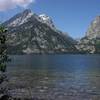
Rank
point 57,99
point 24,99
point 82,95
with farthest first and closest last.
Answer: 1. point 82,95
2. point 57,99
3. point 24,99

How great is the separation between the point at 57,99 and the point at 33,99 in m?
4.72

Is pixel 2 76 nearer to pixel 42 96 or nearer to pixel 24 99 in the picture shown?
pixel 24 99

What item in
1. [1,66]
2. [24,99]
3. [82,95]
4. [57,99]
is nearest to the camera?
[1,66]

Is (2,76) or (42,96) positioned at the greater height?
(2,76)

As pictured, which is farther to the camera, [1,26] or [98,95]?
[98,95]

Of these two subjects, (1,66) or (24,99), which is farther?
(24,99)

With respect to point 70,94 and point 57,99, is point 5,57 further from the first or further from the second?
point 70,94

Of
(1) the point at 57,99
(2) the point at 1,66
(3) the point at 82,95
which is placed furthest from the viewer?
(3) the point at 82,95

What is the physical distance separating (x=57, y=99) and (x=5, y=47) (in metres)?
19.5

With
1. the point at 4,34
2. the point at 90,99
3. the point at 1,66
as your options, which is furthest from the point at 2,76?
the point at 90,99

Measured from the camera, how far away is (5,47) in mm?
46062

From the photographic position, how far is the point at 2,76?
47062 millimetres

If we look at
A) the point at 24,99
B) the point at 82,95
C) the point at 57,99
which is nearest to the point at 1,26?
the point at 24,99

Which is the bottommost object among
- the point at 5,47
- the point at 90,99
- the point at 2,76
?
the point at 90,99
